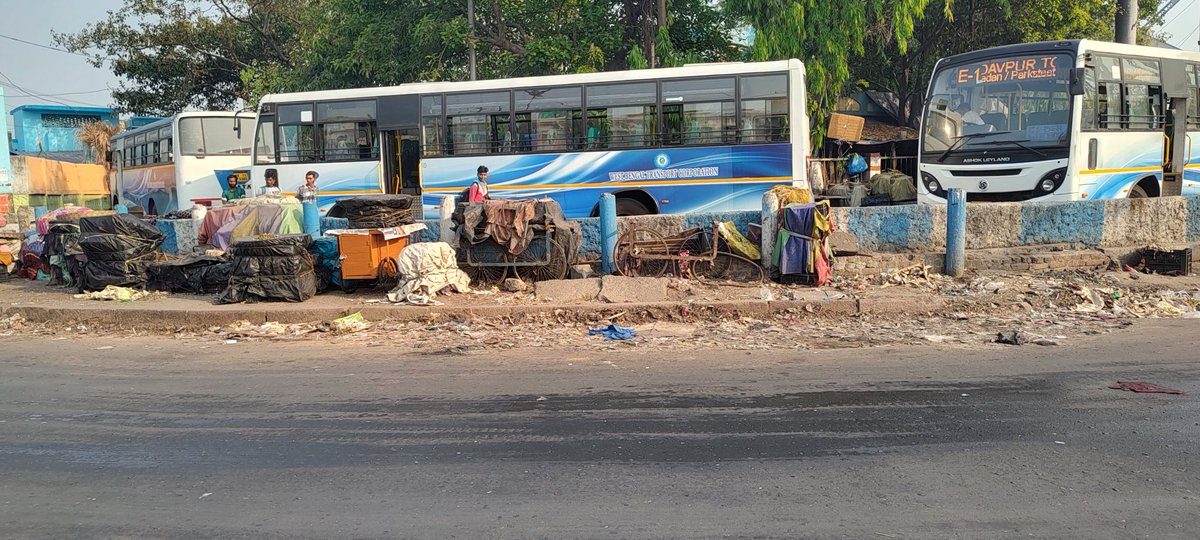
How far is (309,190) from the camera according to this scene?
13.9m

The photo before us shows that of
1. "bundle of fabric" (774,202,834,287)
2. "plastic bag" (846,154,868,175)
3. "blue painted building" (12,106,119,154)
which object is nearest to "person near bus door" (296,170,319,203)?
"bundle of fabric" (774,202,834,287)

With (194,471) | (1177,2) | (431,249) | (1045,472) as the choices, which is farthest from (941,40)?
(194,471)

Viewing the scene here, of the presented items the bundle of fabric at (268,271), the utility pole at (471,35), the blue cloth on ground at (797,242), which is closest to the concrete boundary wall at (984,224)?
the blue cloth on ground at (797,242)

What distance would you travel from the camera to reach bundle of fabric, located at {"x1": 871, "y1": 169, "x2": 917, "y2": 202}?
17.3 meters

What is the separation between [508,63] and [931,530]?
19.5 meters

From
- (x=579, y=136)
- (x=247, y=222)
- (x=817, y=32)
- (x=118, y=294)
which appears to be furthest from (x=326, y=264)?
(x=817, y=32)

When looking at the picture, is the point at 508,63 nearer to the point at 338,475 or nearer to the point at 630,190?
the point at 630,190

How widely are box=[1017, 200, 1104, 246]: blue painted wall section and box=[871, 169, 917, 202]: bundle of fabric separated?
6007mm

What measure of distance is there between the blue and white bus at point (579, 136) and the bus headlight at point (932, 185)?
1.97 metres

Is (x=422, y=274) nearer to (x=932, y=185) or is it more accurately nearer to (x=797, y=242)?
(x=797, y=242)

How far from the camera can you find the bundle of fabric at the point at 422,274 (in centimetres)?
994

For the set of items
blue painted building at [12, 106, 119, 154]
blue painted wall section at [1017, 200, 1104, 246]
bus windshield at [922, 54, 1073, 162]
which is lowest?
blue painted wall section at [1017, 200, 1104, 246]

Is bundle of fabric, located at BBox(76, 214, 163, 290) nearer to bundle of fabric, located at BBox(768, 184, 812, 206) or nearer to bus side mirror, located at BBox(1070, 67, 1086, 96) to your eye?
A: bundle of fabric, located at BBox(768, 184, 812, 206)

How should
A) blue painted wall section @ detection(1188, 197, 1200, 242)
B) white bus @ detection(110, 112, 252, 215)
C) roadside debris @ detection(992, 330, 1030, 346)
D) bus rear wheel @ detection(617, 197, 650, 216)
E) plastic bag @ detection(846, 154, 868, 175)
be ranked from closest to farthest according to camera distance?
roadside debris @ detection(992, 330, 1030, 346) → blue painted wall section @ detection(1188, 197, 1200, 242) → bus rear wheel @ detection(617, 197, 650, 216) → plastic bag @ detection(846, 154, 868, 175) → white bus @ detection(110, 112, 252, 215)
